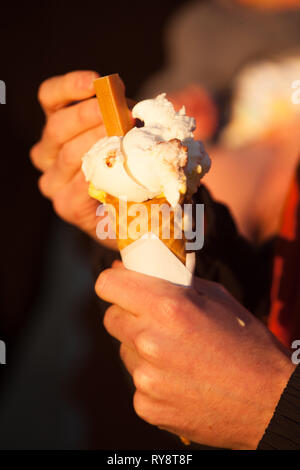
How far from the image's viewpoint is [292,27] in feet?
5.03

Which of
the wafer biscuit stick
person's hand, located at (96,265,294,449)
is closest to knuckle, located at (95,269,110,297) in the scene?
person's hand, located at (96,265,294,449)

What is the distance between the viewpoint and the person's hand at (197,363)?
1.32 feet

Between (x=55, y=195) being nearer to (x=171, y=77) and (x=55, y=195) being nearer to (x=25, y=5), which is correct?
(x=25, y=5)

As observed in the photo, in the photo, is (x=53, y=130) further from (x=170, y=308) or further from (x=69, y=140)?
(x=170, y=308)

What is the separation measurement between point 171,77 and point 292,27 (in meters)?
0.39

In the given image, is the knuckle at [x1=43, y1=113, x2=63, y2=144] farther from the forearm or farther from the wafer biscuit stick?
the forearm

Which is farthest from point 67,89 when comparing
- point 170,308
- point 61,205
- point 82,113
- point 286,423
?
point 286,423

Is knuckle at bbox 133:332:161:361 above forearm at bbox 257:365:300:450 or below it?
above

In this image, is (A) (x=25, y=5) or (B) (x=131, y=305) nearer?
(B) (x=131, y=305)

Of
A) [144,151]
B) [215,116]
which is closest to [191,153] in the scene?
Result: [144,151]

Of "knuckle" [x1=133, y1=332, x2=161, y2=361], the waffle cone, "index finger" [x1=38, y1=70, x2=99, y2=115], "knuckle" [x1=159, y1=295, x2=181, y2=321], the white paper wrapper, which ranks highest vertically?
"index finger" [x1=38, y1=70, x2=99, y2=115]

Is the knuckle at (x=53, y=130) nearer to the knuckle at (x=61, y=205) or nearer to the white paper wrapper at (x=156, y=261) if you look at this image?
the knuckle at (x=61, y=205)

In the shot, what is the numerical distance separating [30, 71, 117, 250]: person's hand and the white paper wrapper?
0.14 metres

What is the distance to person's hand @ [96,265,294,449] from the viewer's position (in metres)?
0.40
